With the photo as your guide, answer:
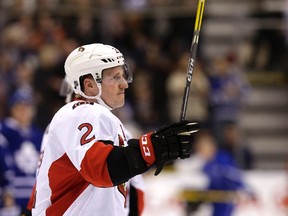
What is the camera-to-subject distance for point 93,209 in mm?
3848

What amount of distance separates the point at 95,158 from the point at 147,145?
0.78 feet

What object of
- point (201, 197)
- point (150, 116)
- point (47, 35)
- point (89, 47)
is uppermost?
point (89, 47)

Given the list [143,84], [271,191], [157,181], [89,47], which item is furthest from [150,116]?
[89,47]

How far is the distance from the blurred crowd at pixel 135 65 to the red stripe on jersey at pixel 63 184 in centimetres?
568

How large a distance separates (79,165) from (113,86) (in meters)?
0.50

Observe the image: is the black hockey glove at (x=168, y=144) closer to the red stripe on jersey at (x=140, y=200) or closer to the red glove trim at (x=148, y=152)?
the red glove trim at (x=148, y=152)

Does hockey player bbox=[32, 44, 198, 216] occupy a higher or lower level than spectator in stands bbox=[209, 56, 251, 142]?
higher

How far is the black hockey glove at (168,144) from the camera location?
3623 mm

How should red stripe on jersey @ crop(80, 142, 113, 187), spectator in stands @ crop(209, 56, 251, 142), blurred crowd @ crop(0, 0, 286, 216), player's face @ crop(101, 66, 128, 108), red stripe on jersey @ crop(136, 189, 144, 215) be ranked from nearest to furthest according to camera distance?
1. red stripe on jersey @ crop(80, 142, 113, 187)
2. player's face @ crop(101, 66, 128, 108)
3. red stripe on jersey @ crop(136, 189, 144, 215)
4. blurred crowd @ crop(0, 0, 286, 216)
5. spectator in stands @ crop(209, 56, 251, 142)

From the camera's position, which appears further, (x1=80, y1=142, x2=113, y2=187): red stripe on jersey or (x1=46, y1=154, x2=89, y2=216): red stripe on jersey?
(x1=46, y1=154, x2=89, y2=216): red stripe on jersey

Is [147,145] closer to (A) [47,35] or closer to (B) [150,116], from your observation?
(B) [150,116]

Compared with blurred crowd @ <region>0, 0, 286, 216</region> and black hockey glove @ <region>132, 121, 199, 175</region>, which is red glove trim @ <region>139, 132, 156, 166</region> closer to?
black hockey glove @ <region>132, 121, 199, 175</region>

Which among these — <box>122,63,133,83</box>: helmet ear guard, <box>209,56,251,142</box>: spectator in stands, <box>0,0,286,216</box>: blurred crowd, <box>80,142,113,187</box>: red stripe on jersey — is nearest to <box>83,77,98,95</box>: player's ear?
<box>122,63,133,83</box>: helmet ear guard

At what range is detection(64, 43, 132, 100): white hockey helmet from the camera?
3934 mm
